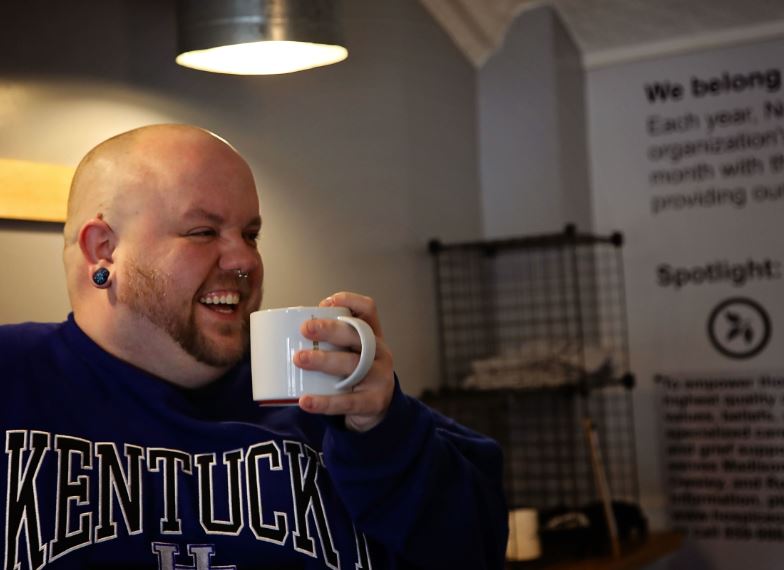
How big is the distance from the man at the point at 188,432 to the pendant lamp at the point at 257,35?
0.30 meters

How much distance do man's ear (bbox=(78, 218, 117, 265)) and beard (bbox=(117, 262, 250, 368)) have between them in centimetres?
4

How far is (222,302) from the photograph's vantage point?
3.90 feet

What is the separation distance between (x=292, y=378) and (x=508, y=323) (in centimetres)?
174

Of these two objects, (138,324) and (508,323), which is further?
(508,323)

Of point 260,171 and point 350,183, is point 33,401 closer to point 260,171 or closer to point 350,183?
point 260,171

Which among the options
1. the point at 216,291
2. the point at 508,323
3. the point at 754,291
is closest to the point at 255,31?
the point at 216,291

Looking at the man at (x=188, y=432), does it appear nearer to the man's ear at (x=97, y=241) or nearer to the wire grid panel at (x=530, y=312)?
the man's ear at (x=97, y=241)

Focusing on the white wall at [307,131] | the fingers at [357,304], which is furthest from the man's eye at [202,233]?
the white wall at [307,131]

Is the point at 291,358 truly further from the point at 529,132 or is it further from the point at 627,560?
the point at 529,132

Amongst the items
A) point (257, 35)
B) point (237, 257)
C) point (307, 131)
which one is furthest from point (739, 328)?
point (237, 257)

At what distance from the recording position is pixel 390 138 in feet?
7.52

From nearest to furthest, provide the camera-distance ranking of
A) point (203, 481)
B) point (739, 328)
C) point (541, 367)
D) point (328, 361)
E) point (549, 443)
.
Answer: point (328, 361) < point (203, 481) < point (541, 367) < point (549, 443) < point (739, 328)

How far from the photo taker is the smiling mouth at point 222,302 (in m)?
1.18

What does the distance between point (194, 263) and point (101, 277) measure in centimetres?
11
